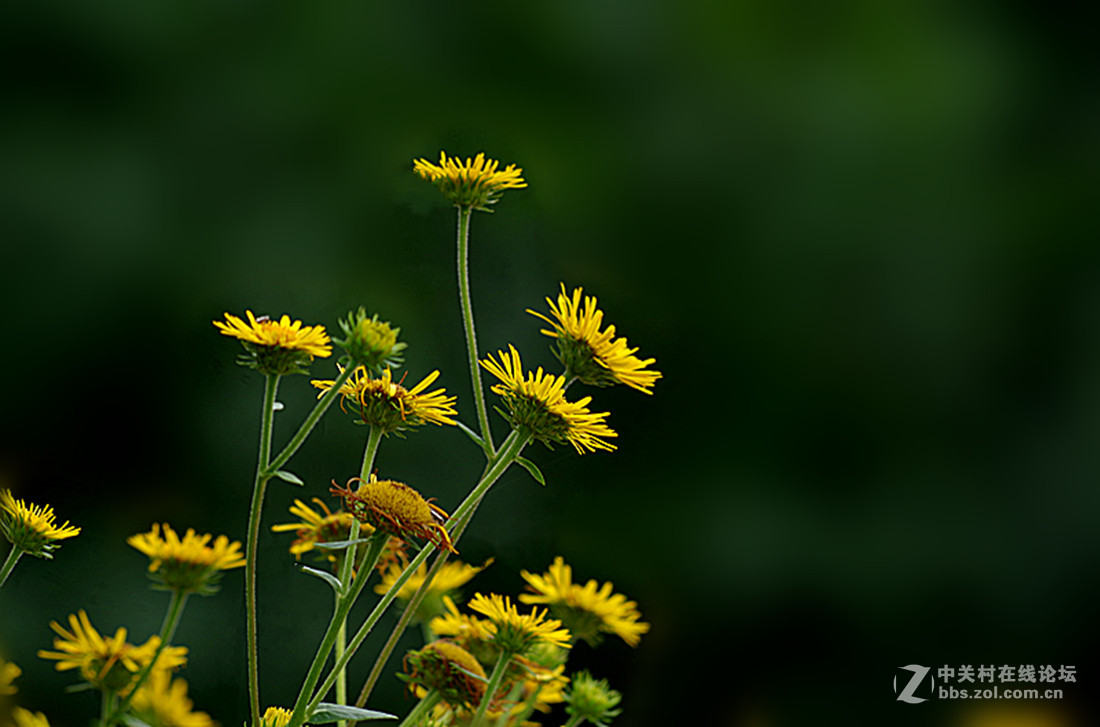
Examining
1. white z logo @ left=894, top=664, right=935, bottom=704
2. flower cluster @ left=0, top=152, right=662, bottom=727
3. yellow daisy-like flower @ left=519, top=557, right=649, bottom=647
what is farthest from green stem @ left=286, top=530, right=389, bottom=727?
white z logo @ left=894, top=664, right=935, bottom=704

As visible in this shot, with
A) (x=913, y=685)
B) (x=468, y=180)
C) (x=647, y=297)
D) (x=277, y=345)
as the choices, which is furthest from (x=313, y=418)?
(x=913, y=685)

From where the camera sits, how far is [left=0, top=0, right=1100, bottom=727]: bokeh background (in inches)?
17.7

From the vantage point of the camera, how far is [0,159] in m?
0.45

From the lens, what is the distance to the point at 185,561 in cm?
29

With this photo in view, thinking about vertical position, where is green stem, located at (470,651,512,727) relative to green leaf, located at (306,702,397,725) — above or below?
above

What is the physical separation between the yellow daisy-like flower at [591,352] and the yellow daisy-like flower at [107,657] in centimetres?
16

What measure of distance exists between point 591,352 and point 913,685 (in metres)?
0.64

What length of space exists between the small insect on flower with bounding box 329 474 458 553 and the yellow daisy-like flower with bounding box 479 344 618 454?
4 centimetres

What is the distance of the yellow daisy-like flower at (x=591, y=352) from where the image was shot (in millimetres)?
323

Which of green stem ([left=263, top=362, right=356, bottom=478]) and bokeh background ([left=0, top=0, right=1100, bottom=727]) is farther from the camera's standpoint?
bokeh background ([left=0, top=0, right=1100, bottom=727])

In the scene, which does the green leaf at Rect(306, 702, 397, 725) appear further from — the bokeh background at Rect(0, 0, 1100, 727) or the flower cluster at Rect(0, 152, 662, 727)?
the bokeh background at Rect(0, 0, 1100, 727)

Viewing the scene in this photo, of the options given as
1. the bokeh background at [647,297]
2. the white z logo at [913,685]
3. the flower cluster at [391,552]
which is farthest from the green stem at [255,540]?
the white z logo at [913,685]

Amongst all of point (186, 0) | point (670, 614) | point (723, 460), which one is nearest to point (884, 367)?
point (723, 460)

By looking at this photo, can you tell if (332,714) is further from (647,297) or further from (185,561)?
(647,297)
